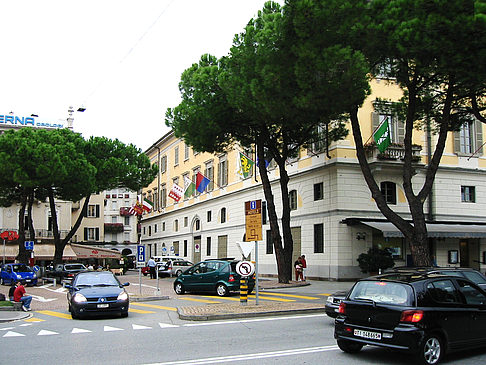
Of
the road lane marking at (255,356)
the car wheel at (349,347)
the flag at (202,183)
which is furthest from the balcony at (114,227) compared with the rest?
the car wheel at (349,347)

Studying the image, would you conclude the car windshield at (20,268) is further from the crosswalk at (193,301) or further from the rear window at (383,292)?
the rear window at (383,292)

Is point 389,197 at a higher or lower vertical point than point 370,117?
lower

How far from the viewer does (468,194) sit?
34.3 meters

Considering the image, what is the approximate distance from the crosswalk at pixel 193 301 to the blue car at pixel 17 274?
14713 mm

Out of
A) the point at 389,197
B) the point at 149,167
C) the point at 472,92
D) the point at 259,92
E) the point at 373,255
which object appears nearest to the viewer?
the point at 472,92

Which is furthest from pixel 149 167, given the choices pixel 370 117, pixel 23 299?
pixel 23 299

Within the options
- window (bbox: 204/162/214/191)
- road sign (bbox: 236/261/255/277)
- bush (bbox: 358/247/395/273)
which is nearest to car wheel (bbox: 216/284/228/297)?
road sign (bbox: 236/261/255/277)

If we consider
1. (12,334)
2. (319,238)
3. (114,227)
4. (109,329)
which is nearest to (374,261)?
(319,238)

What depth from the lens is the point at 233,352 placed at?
32.7 ft

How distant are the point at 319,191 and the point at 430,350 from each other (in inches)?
975

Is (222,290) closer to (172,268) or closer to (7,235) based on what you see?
(172,268)

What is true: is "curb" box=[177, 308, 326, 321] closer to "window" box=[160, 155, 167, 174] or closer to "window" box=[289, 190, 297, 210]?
"window" box=[289, 190, 297, 210]

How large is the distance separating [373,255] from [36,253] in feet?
117

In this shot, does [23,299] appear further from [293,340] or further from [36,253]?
[36,253]
